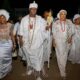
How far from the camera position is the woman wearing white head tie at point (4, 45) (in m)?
8.84

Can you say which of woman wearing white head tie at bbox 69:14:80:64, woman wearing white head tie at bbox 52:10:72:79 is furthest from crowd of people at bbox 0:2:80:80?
woman wearing white head tie at bbox 69:14:80:64

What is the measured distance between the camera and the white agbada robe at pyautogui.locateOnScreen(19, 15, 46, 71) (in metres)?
9.23

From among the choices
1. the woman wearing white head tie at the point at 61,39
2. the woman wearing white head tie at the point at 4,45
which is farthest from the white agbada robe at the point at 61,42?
the woman wearing white head tie at the point at 4,45

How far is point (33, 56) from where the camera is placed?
927 cm

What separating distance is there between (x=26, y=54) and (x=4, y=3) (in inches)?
280

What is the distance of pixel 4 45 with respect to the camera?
887 cm

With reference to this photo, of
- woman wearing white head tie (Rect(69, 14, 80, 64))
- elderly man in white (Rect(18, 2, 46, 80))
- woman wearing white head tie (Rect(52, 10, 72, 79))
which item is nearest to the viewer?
elderly man in white (Rect(18, 2, 46, 80))

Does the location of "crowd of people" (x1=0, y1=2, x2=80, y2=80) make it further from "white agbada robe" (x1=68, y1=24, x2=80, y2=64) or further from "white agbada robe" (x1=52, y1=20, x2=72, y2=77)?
"white agbada robe" (x1=68, y1=24, x2=80, y2=64)

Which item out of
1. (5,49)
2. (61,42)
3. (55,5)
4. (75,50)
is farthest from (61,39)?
(55,5)

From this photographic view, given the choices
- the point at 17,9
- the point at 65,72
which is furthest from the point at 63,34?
the point at 17,9

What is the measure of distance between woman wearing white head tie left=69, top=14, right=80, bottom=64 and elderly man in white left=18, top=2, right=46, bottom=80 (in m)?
2.21

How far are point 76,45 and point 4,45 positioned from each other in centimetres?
337

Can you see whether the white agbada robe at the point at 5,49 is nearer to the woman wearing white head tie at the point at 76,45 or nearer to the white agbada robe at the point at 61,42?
the white agbada robe at the point at 61,42

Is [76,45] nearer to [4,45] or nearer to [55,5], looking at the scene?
[4,45]
